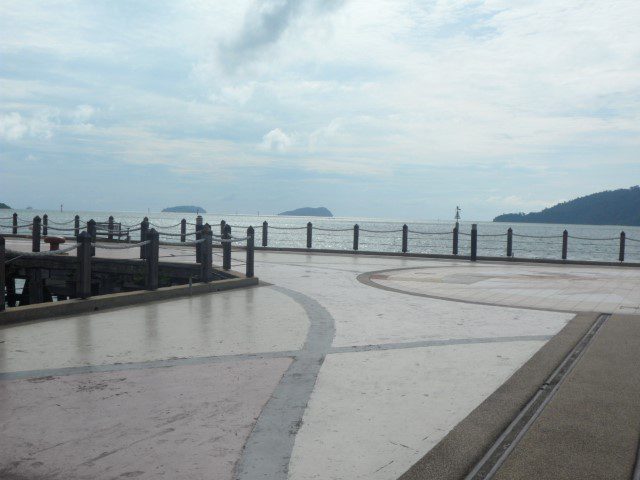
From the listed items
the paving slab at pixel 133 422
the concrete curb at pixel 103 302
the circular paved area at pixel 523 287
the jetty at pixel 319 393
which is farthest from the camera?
the circular paved area at pixel 523 287

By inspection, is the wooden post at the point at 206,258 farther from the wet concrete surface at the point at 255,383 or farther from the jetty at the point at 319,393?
the wet concrete surface at the point at 255,383

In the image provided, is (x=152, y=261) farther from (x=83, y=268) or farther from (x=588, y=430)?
(x=588, y=430)

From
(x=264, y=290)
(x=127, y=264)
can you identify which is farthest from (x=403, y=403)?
(x=127, y=264)

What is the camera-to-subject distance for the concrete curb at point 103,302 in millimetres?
8117

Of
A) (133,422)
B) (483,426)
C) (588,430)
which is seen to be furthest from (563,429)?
(133,422)

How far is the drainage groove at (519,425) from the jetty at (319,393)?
0.06 feet

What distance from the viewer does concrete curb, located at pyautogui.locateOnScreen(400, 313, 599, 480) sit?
3.59 metres

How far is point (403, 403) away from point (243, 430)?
4.43 ft

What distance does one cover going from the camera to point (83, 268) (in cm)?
935

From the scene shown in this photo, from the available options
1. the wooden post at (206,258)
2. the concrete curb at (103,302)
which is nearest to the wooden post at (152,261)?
the concrete curb at (103,302)

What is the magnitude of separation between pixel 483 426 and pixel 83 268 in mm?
6980

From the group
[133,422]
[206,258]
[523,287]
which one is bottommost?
[523,287]

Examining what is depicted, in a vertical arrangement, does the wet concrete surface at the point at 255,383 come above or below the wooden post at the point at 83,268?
below

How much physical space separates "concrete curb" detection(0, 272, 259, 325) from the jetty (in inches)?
7.1
